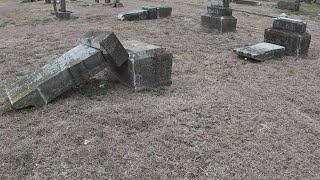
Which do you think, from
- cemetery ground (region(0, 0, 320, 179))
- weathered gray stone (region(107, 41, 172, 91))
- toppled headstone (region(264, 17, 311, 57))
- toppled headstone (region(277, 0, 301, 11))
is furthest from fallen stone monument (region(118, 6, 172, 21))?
weathered gray stone (region(107, 41, 172, 91))

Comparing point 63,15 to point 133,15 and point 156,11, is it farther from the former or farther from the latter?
point 156,11

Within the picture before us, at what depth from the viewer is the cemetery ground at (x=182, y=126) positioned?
11.3 feet

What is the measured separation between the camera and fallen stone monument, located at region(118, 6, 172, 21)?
1141cm

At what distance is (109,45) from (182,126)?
1606mm

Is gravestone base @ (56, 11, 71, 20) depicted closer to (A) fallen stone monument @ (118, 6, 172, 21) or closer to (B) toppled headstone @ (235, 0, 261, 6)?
(A) fallen stone monument @ (118, 6, 172, 21)

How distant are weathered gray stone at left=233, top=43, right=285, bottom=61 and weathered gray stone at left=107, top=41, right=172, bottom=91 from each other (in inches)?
91.0

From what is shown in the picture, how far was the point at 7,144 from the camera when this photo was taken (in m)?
3.82

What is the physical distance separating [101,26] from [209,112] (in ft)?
22.5

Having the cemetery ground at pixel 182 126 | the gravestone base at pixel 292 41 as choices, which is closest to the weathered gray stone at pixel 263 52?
the cemetery ground at pixel 182 126

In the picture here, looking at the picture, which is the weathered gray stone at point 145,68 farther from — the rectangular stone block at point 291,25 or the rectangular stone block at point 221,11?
the rectangular stone block at point 221,11

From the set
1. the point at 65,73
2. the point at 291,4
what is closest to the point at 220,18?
the point at 65,73

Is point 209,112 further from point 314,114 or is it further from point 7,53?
point 7,53

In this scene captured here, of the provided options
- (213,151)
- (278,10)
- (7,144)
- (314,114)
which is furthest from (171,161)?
(278,10)

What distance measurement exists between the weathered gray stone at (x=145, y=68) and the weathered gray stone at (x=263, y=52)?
7.59 feet
